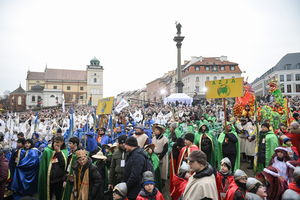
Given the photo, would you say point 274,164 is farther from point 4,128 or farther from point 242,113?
point 4,128

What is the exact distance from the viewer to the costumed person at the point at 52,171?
4.55 meters

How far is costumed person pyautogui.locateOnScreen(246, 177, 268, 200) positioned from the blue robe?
15.6 ft

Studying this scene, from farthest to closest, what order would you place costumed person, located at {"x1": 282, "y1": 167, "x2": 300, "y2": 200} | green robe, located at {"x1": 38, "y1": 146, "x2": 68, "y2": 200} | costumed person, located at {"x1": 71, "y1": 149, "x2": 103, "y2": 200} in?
green robe, located at {"x1": 38, "y1": 146, "x2": 68, "y2": 200} < costumed person, located at {"x1": 71, "y1": 149, "x2": 103, "y2": 200} < costumed person, located at {"x1": 282, "y1": 167, "x2": 300, "y2": 200}

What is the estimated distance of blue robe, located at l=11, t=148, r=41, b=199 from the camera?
507 cm

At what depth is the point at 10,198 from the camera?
5.21m

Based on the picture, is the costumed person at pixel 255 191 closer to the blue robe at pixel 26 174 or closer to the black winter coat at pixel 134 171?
the black winter coat at pixel 134 171

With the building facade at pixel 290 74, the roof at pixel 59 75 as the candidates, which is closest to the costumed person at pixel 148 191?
the building facade at pixel 290 74

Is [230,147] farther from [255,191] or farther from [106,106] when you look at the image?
[106,106]

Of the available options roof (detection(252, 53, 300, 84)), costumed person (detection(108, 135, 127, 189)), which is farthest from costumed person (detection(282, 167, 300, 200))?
roof (detection(252, 53, 300, 84))

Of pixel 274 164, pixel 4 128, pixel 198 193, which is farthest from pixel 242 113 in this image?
pixel 4 128

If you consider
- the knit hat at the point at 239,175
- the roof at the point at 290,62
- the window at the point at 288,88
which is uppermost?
the roof at the point at 290,62

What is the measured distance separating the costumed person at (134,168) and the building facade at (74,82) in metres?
84.6

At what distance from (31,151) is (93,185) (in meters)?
2.37

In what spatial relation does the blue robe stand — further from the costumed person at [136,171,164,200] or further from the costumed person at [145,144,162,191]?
the costumed person at [136,171,164,200]
